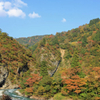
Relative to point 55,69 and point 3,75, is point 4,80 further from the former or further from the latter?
point 55,69

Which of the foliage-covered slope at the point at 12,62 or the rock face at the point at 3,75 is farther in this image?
the foliage-covered slope at the point at 12,62

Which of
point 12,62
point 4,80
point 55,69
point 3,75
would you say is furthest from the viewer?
point 55,69

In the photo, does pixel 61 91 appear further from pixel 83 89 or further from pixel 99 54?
pixel 99 54

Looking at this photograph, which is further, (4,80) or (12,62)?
(12,62)

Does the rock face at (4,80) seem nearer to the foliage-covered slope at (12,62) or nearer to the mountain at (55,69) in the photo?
the mountain at (55,69)

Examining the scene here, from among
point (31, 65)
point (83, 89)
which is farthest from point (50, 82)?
point (31, 65)

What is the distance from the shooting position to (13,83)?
52438 millimetres

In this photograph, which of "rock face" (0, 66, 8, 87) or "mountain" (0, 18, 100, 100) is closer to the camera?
"mountain" (0, 18, 100, 100)

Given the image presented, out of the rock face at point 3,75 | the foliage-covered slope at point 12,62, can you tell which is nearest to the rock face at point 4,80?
the rock face at point 3,75

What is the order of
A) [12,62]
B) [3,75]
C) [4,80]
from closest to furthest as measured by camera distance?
[3,75], [4,80], [12,62]

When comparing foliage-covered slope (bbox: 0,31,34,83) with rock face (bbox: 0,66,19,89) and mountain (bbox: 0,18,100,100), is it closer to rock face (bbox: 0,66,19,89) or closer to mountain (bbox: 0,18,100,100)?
mountain (bbox: 0,18,100,100)

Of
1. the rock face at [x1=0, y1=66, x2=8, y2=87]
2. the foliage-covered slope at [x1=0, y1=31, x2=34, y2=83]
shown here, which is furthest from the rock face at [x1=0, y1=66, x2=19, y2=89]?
the foliage-covered slope at [x1=0, y1=31, x2=34, y2=83]

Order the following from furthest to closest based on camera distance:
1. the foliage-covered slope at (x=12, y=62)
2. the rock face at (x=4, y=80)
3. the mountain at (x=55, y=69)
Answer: the foliage-covered slope at (x=12, y=62), the rock face at (x=4, y=80), the mountain at (x=55, y=69)

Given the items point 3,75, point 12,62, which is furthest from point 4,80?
point 12,62
